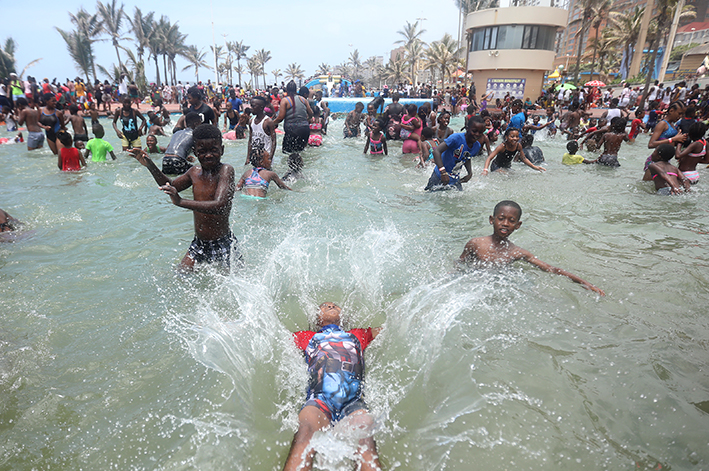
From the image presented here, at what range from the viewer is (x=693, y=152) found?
283 inches

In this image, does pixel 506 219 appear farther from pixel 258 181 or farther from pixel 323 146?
pixel 323 146

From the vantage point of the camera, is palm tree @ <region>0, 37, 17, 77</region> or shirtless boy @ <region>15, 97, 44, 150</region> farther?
palm tree @ <region>0, 37, 17, 77</region>

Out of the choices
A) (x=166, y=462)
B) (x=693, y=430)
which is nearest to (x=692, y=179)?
(x=693, y=430)

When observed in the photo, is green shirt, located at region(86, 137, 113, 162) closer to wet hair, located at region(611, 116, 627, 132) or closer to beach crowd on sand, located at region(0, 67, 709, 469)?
beach crowd on sand, located at region(0, 67, 709, 469)

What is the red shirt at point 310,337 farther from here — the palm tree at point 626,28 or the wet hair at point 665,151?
the palm tree at point 626,28

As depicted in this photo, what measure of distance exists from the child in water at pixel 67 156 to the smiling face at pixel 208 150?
278 inches

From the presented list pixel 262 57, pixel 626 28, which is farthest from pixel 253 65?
pixel 626 28

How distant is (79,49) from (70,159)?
37849 millimetres

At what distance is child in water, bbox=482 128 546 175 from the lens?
766 cm

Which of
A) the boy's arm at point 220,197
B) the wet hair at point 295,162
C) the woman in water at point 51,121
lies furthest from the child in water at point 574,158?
the woman in water at point 51,121

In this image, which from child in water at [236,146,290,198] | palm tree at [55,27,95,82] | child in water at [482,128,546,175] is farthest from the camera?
palm tree at [55,27,95,82]

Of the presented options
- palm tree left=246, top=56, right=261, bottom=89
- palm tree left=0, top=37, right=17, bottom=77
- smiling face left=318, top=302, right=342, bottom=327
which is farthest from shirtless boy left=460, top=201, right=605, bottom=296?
palm tree left=246, top=56, right=261, bottom=89

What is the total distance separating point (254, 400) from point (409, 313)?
5.08 feet

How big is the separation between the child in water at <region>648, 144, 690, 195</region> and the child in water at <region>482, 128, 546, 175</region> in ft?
6.38
